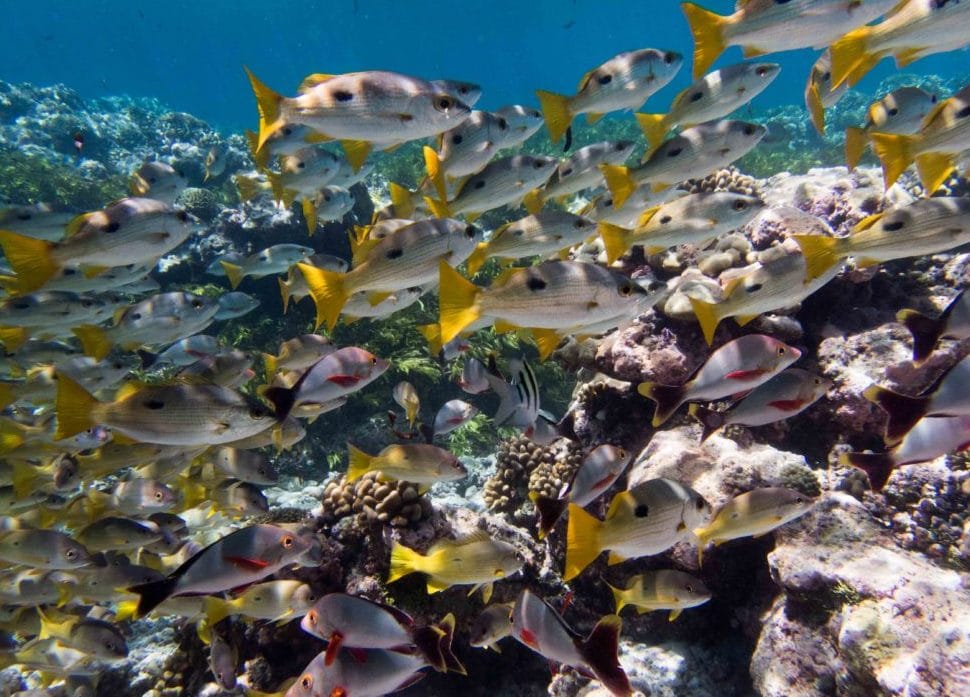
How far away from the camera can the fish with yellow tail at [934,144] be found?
9.73 ft

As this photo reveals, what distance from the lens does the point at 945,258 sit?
5605 mm

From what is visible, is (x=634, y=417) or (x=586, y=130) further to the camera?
(x=586, y=130)

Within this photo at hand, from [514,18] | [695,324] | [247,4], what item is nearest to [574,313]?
[695,324]

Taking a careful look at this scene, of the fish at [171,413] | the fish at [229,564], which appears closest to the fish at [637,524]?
the fish at [229,564]

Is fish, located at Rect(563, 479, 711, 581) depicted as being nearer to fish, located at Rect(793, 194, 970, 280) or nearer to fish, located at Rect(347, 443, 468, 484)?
fish, located at Rect(347, 443, 468, 484)

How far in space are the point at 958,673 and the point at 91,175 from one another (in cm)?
2482

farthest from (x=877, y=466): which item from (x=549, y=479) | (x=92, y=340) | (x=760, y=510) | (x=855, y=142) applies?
(x=92, y=340)

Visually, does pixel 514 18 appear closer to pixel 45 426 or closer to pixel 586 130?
pixel 586 130

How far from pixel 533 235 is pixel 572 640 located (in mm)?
2927

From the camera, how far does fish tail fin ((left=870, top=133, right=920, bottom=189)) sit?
121 inches

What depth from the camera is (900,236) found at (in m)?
3.09

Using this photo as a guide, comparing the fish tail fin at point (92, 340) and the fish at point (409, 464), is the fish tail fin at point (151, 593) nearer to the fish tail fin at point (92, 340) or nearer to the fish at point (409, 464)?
the fish at point (409, 464)

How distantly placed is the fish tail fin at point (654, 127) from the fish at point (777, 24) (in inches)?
29.8

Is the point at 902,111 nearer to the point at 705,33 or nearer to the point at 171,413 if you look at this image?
the point at 705,33
